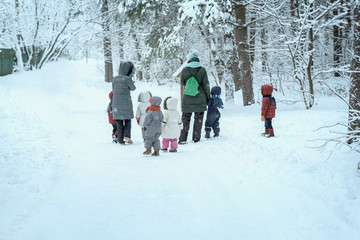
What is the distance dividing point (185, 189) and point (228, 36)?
10.3 meters

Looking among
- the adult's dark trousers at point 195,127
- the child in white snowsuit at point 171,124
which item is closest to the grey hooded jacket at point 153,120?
the child in white snowsuit at point 171,124

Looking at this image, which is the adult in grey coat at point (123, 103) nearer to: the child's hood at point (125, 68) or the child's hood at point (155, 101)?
the child's hood at point (125, 68)

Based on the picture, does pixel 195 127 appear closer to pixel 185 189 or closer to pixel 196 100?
pixel 196 100

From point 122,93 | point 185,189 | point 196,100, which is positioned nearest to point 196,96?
point 196,100

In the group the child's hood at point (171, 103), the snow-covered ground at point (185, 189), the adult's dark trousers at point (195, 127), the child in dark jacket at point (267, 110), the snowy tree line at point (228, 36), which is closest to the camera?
the snow-covered ground at point (185, 189)

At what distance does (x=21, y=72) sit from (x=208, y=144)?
61.3ft

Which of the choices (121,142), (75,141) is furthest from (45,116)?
(121,142)

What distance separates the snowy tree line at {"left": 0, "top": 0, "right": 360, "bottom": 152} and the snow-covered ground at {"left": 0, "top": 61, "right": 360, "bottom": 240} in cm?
123

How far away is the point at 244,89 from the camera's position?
11430mm

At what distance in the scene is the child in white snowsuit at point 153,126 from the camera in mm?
6441

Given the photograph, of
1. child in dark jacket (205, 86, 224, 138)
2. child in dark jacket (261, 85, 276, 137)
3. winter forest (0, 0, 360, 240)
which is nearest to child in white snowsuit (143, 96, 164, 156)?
winter forest (0, 0, 360, 240)

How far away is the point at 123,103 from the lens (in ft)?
26.4

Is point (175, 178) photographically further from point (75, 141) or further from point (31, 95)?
point (31, 95)

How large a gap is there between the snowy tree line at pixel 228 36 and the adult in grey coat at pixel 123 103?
2.88 metres
